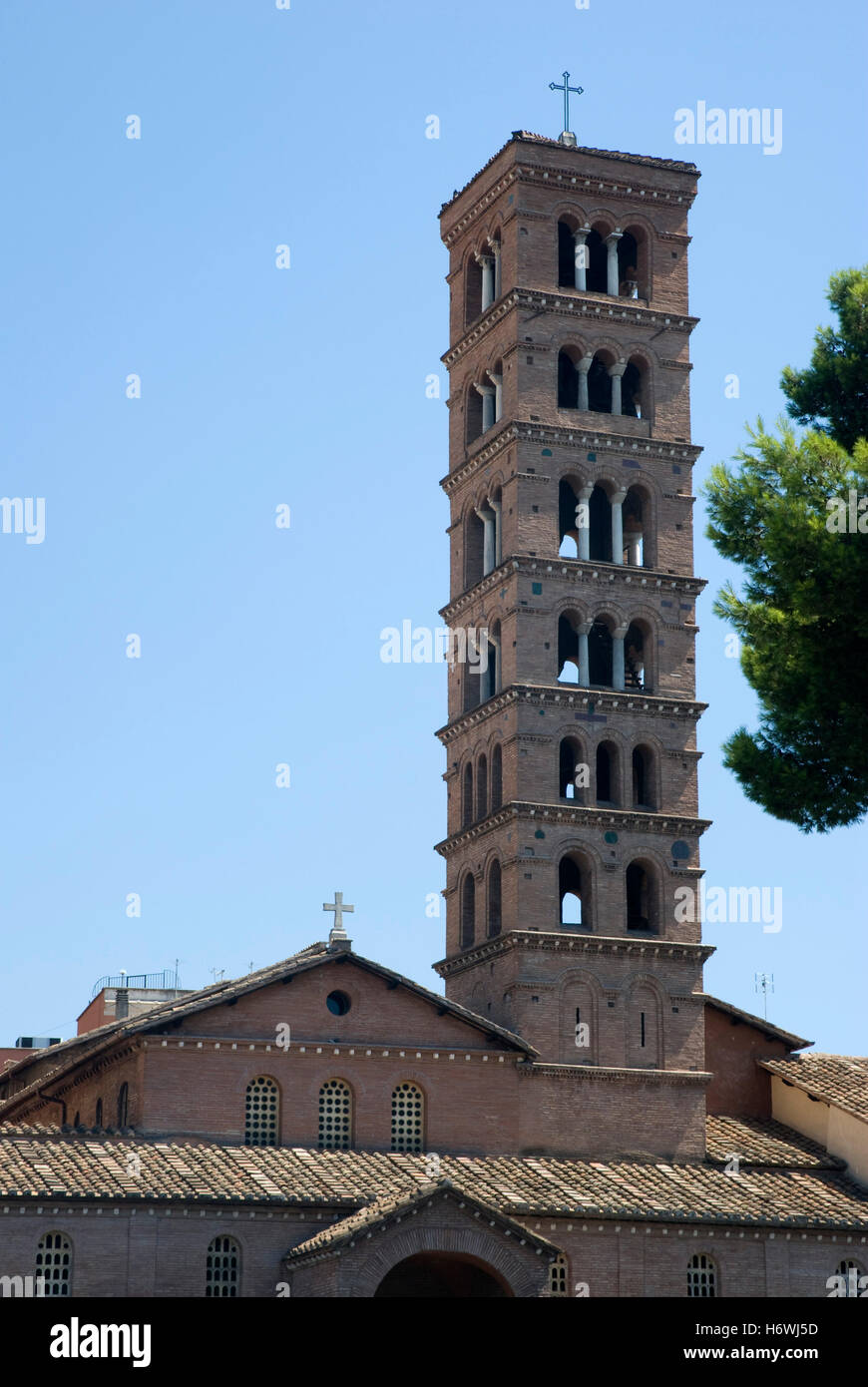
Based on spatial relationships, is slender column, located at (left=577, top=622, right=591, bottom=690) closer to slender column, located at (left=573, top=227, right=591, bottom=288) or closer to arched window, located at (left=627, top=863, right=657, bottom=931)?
arched window, located at (left=627, top=863, right=657, bottom=931)

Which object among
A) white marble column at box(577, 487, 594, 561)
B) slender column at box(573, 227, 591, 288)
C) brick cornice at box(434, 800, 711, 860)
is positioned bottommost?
brick cornice at box(434, 800, 711, 860)

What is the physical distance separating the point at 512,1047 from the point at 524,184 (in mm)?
19965

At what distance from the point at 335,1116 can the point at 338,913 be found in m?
4.16

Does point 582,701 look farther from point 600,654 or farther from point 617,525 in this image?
point 617,525

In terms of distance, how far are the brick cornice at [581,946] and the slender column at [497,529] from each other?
29.4 ft

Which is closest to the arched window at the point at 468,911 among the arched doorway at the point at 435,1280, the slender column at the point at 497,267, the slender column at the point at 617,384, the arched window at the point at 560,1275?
the arched doorway at the point at 435,1280

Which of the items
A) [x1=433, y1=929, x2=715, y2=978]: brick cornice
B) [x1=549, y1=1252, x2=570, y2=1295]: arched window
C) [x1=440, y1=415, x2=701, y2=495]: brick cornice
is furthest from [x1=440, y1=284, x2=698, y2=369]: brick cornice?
[x1=549, y1=1252, x2=570, y2=1295]: arched window

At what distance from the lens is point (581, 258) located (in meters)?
49.3

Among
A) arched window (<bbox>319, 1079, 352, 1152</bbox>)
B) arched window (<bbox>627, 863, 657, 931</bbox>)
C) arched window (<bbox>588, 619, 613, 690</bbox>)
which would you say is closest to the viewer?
arched window (<bbox>319, 1079, 352, 1152</bbox>)

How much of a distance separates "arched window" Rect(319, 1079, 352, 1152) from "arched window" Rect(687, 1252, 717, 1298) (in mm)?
7216

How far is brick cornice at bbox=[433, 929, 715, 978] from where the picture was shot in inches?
1740

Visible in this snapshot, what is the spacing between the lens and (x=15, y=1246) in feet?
121

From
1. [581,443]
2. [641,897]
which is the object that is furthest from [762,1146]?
[581,443]
